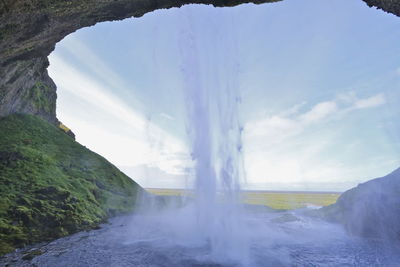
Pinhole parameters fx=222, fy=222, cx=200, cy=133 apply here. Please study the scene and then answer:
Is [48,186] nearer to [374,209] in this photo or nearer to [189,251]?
[189,251]

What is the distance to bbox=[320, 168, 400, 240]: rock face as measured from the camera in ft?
89.6

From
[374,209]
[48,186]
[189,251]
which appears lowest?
[189,251]

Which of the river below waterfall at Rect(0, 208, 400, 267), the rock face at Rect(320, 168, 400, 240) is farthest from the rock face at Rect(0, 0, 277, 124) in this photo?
the rock face at Rect(320, 168, 400, 240)

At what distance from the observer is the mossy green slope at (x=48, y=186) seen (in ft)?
73.8

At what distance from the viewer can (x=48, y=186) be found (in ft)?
98.2

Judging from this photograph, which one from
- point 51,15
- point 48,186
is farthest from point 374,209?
point 48,186

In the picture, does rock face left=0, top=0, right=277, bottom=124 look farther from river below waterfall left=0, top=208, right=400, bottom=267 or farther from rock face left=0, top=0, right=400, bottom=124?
river below waterfall left=0, top=208, right=400, bottom=267

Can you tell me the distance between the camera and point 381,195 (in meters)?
31.0

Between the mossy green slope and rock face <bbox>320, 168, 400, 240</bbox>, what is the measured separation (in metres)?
35.7

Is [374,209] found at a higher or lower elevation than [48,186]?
lower

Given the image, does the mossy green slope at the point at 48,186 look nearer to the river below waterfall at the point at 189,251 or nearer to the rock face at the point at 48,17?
the river below waterfall at the point at 189,251

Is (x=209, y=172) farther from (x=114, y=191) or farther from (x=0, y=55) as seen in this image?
(x=114, y=191)

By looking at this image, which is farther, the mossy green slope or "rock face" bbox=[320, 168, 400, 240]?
"rock face" bbox=[320, 168, 400, 240]

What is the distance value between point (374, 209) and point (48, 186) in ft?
145
